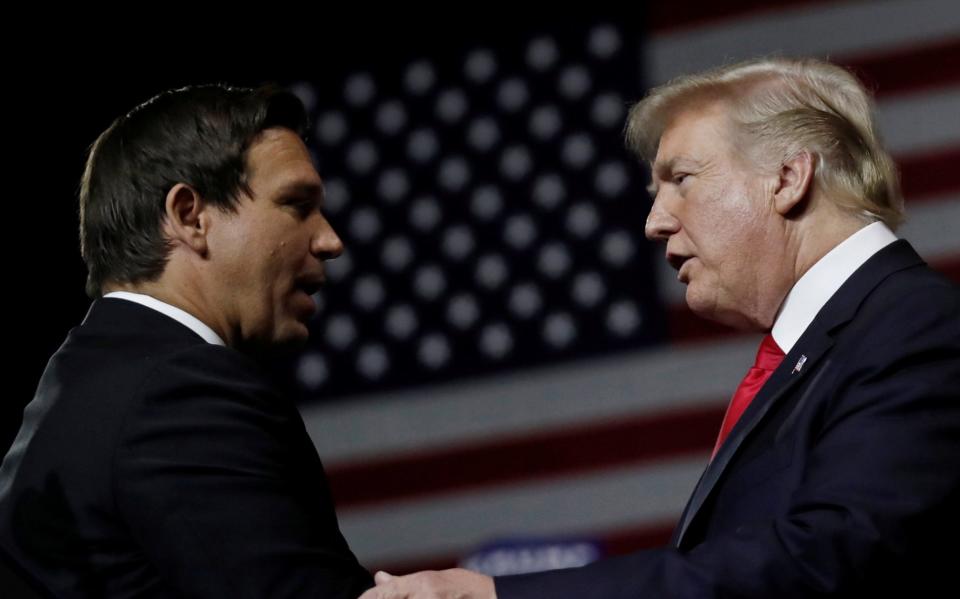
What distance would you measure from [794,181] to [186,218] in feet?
2.81

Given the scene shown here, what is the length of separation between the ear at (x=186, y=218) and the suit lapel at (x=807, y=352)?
767 millimetres

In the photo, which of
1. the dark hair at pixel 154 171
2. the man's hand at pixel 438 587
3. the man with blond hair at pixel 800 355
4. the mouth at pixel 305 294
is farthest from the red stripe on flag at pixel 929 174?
the man's hand at pixel 438 587

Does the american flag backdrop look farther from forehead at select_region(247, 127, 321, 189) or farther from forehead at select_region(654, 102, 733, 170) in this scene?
forehead at select_region(247, 127, 321, 189)

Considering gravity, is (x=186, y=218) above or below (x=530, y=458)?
above

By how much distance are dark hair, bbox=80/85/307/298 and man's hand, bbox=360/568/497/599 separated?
0.57 m

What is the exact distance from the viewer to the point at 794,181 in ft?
6.56

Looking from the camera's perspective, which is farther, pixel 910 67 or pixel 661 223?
pixel 910 67

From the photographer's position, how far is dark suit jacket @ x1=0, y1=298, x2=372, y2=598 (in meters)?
1.69

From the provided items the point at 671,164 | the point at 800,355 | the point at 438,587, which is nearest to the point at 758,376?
the point at 800,355

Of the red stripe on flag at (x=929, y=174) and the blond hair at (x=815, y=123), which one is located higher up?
the blond hair at (x=815, y=123)

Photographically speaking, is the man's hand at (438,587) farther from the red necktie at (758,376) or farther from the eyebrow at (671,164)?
the eyebrow at (671,164)

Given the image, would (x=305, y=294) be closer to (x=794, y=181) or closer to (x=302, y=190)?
(x=302, y=190)

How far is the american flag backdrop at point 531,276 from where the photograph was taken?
4.15 metres

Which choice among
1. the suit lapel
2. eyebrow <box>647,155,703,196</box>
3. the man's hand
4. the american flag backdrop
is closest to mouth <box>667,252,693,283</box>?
eyebrow <box>647,155,703,196</box>
